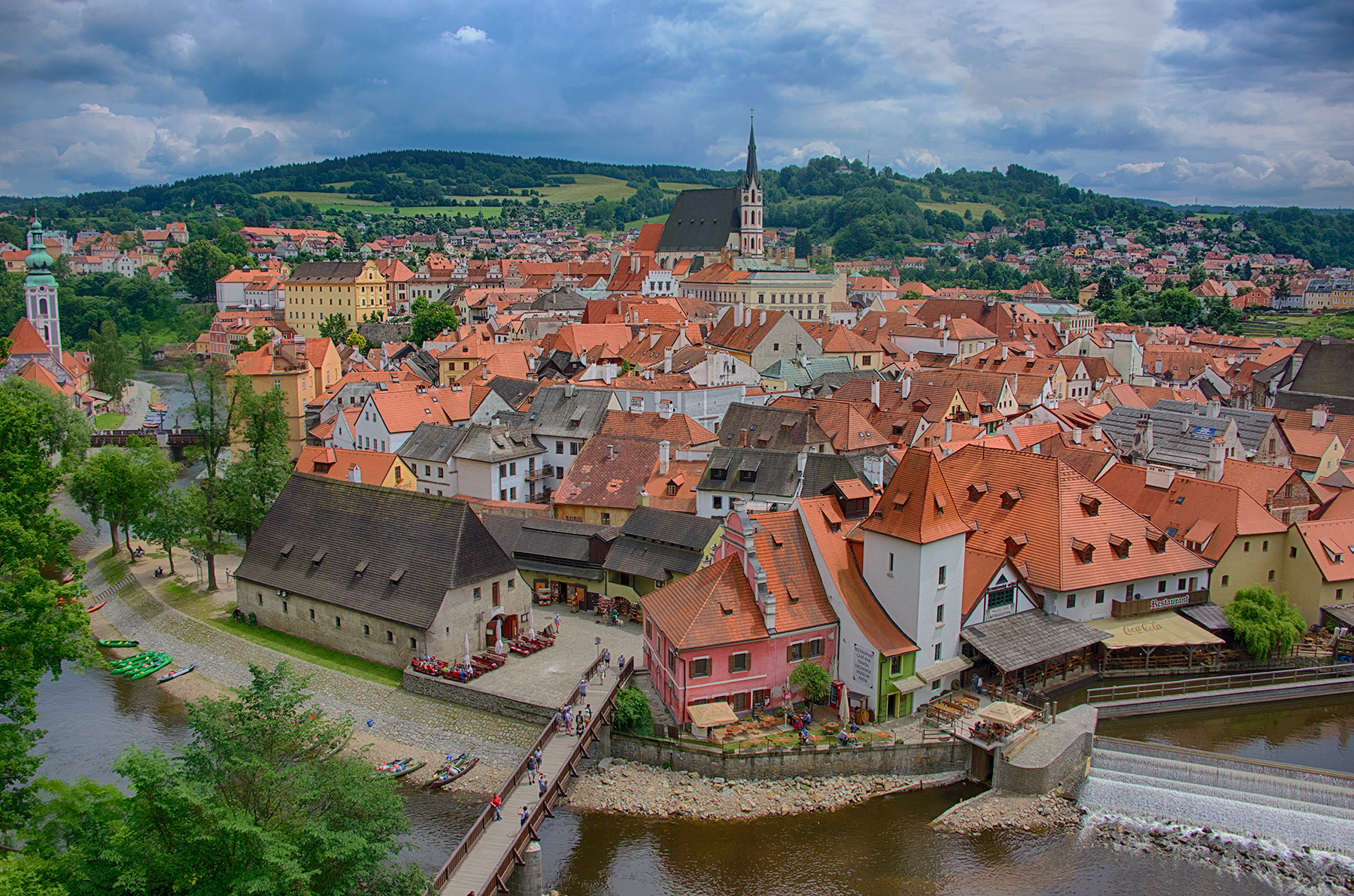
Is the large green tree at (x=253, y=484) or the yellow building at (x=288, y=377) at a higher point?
the yellow building at (x=288, y=377)

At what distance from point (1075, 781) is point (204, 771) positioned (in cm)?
2476

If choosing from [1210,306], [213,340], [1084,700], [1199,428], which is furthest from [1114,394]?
[213,340]

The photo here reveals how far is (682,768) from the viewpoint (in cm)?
3219

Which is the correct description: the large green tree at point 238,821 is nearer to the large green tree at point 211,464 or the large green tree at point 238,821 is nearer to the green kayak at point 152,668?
the green kayak at point 152,668

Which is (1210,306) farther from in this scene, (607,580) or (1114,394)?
(607,580)

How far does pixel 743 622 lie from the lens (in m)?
34.2

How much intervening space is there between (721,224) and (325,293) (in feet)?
177

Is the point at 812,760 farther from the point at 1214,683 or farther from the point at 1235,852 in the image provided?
the point at 1214,683

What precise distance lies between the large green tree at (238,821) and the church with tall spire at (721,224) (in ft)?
401

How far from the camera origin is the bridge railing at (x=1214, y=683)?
36.8 meters

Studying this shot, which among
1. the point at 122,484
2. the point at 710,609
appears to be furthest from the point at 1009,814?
the point at 122,484

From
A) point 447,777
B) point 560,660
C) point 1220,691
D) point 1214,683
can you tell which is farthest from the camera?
point 560,660

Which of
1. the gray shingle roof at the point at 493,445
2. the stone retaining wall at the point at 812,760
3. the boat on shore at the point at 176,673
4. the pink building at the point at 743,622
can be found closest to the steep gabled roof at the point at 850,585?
the pink building at the point at 743,622

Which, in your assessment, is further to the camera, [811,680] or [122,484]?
[122,484]
